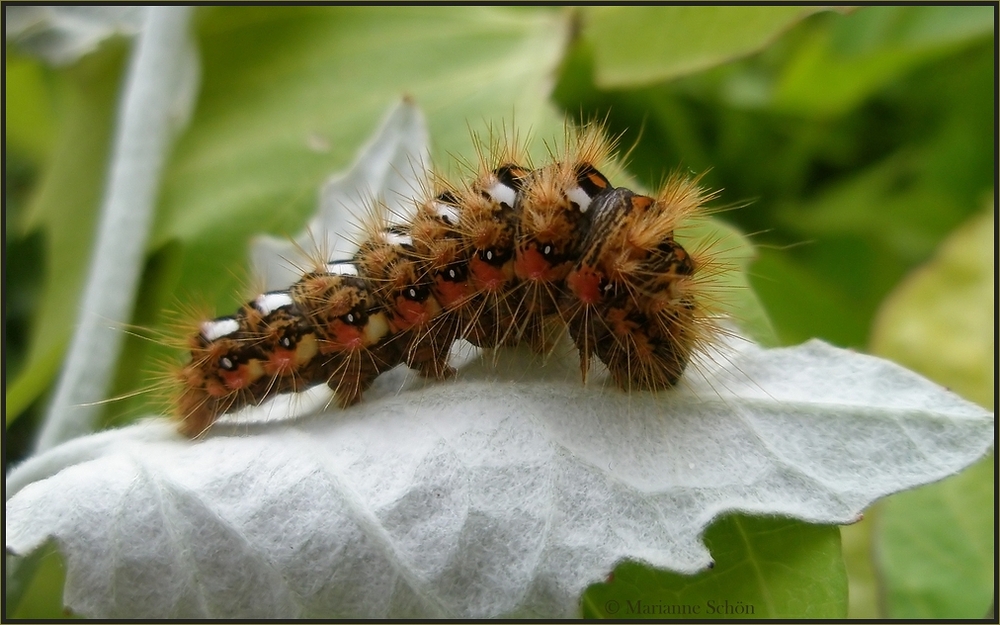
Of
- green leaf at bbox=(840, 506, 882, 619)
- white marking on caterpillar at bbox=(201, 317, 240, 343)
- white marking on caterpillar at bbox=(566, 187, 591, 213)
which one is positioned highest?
white marking on caterpillar at bbox=(566, 187, 591, 213)

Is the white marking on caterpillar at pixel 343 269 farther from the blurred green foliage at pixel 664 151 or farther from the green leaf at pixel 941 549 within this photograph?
the green leaf at pixel 941 549

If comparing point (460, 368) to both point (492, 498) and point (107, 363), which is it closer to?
point (492, 498)

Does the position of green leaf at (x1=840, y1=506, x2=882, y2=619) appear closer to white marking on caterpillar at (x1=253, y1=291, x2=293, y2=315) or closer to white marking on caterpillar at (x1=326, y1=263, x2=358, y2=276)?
white marking on caterpillar at (x1=326, y1=263, x2=358, y2=276)

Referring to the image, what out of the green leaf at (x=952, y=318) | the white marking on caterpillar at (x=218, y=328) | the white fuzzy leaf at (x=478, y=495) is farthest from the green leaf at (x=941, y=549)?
the white marking on caterpillar at (x=218, y=328)

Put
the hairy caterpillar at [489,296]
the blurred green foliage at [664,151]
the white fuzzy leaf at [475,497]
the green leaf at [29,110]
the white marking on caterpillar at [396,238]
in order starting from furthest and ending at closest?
the green leaf at [29,110] < the blurred green foliage at [664,151] < the white marking on caterpillar at [396,238] < the hairy caterpillar at [489,296] < the white fuzzy leaf at [475,497]

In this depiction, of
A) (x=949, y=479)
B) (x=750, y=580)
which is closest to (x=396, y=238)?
(x=750, y=580)

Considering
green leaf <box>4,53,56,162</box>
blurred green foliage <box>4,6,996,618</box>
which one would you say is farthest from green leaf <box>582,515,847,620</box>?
green leaf <box>4,53,56,162</box>

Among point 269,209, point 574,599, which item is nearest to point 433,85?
point 269,209
